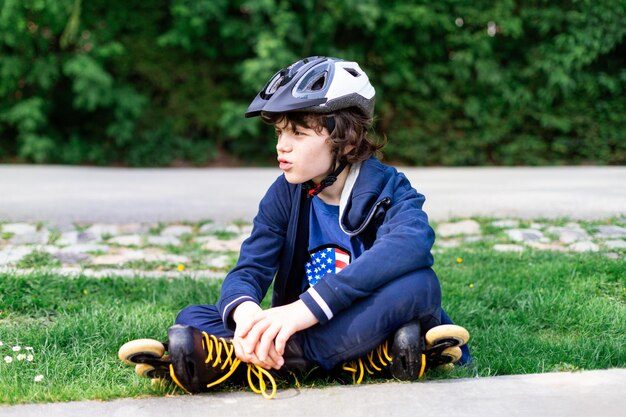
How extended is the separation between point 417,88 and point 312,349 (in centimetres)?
1008

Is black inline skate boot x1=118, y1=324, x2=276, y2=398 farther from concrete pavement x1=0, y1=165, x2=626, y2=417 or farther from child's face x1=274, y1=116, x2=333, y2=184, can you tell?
child's face x1=274, y1=116, x2=333, y2=184

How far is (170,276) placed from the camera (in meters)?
4.50

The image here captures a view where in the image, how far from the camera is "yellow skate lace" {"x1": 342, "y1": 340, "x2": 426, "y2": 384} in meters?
2.60

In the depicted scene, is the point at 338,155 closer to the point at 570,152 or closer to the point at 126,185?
the point at 126,185

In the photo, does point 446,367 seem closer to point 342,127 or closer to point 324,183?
point 324,183

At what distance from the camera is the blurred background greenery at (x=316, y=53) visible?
464 inches

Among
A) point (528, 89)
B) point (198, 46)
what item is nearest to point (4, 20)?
point (198, 46)

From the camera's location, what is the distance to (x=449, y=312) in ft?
12.1

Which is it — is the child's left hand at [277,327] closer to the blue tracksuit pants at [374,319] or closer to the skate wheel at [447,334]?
the blue tracksuit pants at [374,319]

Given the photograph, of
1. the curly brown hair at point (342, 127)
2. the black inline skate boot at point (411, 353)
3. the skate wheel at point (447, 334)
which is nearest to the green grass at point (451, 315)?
the black inline skate boot at point (411, 353)

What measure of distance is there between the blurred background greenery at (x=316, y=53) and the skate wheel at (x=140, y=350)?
31.0ft

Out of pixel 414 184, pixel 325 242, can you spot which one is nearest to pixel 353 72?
pixel 325 242

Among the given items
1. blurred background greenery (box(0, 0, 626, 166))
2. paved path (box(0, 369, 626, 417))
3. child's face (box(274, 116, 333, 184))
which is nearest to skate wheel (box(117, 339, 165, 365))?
paved path (box(0, 369, 626, 417))

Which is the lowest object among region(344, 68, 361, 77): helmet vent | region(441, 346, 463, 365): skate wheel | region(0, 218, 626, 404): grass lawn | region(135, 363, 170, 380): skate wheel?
region(0, 218, 626, 404): grass lawn
